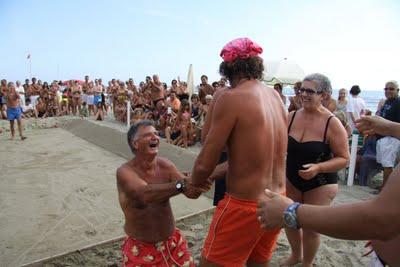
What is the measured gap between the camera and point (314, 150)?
307cm

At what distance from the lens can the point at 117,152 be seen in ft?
30.7

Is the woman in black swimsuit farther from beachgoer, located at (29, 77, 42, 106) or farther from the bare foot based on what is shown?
beachgoer, located at (29, 77, 42, 106)

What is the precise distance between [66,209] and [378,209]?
5.00m

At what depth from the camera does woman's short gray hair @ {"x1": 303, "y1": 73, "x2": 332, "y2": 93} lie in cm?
308

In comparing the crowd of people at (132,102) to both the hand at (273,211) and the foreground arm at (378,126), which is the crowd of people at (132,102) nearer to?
the foreground arm at (378,126)

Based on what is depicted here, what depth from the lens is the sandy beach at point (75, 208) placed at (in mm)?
3830

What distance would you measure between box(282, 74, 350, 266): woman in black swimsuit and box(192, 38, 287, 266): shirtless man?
855mm

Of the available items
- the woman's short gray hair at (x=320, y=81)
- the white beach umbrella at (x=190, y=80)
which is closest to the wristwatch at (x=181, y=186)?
the woman's short gray hair at (x=320, y=81)

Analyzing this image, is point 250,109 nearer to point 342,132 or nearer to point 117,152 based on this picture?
point 342,132

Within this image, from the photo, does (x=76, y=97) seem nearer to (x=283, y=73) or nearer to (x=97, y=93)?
(x=97, y=93)

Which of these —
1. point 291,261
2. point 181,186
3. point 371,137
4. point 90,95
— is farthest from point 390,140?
point 90,95

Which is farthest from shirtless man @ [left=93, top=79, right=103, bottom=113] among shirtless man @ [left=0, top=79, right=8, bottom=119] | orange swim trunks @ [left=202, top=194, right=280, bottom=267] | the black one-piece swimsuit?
orange swim trunks @ [left=202, top=194, right=280, bottom=267]

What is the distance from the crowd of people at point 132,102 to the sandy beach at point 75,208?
4.67ft

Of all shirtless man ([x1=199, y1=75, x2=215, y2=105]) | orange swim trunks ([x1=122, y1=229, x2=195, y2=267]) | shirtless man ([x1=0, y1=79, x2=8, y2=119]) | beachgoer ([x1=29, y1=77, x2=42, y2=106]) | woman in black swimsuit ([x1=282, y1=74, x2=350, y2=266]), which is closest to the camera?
orange swim trunks ([x1=122, y1=229, x2=195, y2=267])
